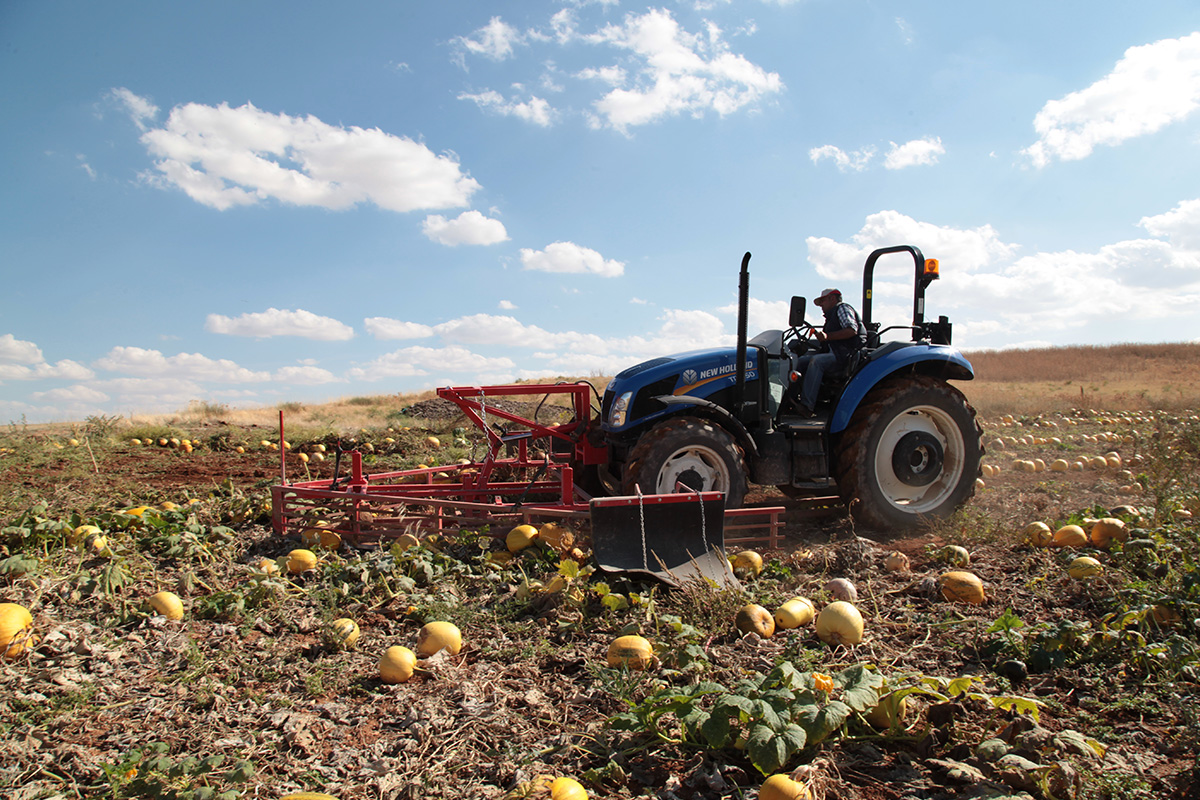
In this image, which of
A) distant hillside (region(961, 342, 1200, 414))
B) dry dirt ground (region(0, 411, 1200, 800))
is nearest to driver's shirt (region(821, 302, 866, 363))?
dry dirt ground (region(0, 411, 1200, 800))

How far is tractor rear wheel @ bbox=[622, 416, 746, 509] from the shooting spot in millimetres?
5168

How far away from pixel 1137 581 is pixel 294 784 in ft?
14.0

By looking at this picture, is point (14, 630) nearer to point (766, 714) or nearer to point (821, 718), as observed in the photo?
point (766, 714)

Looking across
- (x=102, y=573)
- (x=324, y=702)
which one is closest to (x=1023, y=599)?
(x=324, y=702)

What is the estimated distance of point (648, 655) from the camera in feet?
10.1

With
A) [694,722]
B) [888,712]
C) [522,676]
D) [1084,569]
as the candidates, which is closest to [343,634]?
[522,676]

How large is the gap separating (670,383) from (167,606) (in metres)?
3.91

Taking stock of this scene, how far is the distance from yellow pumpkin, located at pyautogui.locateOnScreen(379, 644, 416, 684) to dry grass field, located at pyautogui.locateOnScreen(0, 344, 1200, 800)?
5 cm

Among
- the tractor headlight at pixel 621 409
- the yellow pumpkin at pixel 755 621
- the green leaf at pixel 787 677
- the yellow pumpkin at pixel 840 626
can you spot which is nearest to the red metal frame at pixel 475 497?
the tractor headlight at pixel 621 409

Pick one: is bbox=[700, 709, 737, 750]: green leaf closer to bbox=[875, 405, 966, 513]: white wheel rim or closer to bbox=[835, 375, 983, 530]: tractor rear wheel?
bbox=[835, 375, 983, 530]: tractor rear wheel

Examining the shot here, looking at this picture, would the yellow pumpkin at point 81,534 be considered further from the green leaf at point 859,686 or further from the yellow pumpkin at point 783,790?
the green leaf at point 859,686

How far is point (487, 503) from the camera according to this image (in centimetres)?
562

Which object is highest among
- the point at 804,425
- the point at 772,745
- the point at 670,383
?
the point at 670,383

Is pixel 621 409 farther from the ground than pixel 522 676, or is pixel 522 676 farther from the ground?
pixel 621 409
